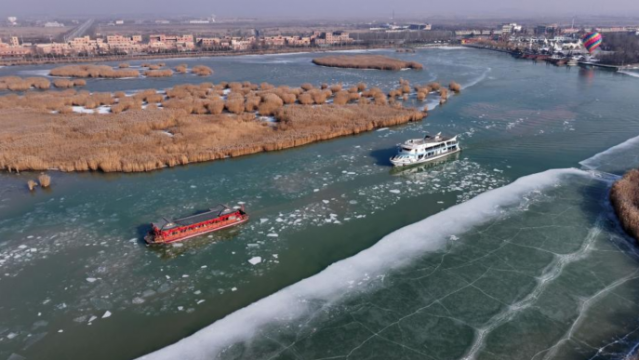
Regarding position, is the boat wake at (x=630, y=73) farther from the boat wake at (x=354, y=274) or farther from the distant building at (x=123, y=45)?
the distant building at (x=123, y=45)

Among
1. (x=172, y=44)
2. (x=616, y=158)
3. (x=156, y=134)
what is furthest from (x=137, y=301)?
(x=172, y=44)

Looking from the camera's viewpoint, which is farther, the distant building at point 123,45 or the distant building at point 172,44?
the distant building at point 172,44

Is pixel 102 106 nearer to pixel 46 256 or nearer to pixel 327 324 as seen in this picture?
pixel 46 256

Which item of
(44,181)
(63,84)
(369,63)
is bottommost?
(44,181)

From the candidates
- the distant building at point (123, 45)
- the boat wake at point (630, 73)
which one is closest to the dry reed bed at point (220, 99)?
the boat wake at point (630, 73)

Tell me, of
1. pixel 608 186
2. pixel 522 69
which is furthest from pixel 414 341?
pixel 522 69

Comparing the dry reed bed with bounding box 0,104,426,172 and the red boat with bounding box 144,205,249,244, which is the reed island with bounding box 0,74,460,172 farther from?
the red boat with bounding box 144,205,249,244

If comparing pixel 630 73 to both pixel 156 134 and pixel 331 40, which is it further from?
pixel 331 40
